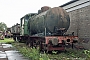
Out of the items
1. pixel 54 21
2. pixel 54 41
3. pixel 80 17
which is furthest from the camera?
pixel 80 17

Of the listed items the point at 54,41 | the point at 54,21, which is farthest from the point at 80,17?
the point at 54,41

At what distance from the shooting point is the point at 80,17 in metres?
16.8

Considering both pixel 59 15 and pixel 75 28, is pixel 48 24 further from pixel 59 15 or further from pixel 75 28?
pixel 75 28

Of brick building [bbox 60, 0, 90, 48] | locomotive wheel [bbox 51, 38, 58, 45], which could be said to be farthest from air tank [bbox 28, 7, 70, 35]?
brick building [bbox 60, 0, 90, 48]

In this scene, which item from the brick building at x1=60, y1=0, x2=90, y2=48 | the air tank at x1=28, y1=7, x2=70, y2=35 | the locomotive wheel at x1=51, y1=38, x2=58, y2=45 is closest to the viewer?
the locomotive wheel at x1=51, y1=38, x2=58, y2=45

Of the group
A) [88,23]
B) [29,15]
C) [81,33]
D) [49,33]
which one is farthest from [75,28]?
[29,15]

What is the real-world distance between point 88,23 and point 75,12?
8.33ft

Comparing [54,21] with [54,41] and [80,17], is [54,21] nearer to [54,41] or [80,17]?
[54,41]

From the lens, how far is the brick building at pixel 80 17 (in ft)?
51.1

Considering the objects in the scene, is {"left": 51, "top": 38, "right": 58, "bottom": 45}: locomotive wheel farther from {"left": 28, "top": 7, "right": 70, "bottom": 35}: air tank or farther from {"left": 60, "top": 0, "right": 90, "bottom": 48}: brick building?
{"left": 60, "top": 0, "right": 90, "bottom": 48}: brick building

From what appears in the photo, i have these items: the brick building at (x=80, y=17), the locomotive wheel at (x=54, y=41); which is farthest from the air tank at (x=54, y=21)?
the brick building at (x=80, y=17)

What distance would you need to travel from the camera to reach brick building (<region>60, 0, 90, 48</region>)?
1557 centimetres

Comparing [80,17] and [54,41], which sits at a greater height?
[80,17]

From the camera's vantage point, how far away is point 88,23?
50.5ft
